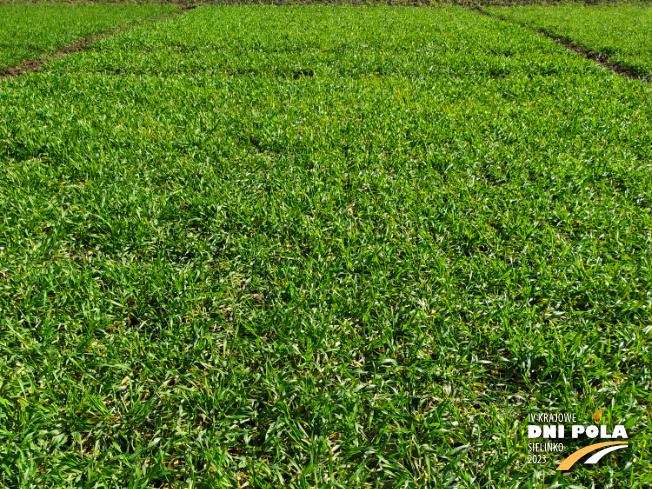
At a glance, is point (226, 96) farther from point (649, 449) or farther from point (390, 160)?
point (649, 449)

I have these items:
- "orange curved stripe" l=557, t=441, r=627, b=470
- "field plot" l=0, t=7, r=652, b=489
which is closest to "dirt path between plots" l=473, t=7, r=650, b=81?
"field plot" l=0, t=7, r=652, b=489

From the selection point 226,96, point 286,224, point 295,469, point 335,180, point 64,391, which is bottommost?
point 295,469

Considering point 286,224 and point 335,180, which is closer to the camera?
point 286,224

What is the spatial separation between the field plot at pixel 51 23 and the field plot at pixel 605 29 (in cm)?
1567

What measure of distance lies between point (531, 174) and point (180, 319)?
4.21m

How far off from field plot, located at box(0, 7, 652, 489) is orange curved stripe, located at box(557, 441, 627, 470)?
0.19 ft

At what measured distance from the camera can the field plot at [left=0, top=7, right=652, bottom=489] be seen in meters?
1.95

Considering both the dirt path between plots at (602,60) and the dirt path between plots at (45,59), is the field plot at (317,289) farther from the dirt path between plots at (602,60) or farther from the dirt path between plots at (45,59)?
the dirt path between plots at (45,59)

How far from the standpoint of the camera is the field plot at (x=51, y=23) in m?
10.7

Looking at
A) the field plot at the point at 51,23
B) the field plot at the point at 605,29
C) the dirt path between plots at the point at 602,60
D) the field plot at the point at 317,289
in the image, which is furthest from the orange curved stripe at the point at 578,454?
the field plot at the point at 51,23

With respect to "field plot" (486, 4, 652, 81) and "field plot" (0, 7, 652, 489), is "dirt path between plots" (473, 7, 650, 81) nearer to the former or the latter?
"field plot" (486, 4, 652, 81)

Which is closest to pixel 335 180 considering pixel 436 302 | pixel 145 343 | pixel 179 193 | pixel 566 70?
pixel 179 193

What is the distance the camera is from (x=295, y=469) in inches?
74.0

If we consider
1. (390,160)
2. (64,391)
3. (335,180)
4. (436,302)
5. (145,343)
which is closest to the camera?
(64,391)
